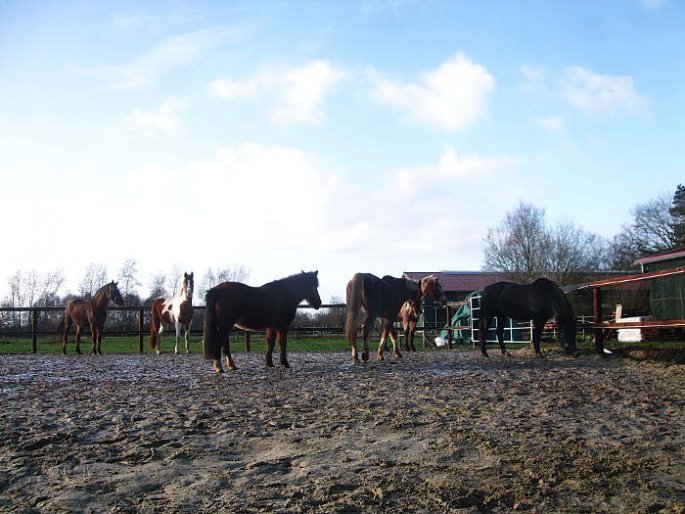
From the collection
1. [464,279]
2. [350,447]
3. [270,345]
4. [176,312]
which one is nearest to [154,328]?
[176,312]

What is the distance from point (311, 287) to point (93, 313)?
344 inches

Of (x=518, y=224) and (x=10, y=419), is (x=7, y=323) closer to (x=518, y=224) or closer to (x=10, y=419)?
(x=10, y=419)

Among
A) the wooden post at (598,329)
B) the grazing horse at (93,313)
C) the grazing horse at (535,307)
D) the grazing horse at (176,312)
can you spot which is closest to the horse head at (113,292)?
the grazing horse at (93,313)

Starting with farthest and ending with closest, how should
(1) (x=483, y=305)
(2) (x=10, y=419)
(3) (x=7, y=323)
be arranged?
(3) (x=7, y=323) < (1) (x=483, y=305) < (2) (x=10, y=419)

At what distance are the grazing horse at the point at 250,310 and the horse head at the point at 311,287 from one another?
2 centimetres

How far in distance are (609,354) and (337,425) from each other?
7902 millimetres

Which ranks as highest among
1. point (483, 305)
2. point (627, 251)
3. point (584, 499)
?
point (627, 251)

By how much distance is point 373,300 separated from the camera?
11.2m

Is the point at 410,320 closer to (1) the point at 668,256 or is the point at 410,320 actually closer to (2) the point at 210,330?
(2) the point at 210,330

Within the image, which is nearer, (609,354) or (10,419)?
(10,419)

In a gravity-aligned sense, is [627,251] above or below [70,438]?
above

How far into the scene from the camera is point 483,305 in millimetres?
12461

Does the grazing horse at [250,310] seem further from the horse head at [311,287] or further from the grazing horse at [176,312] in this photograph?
the grazing horse at [176,312]

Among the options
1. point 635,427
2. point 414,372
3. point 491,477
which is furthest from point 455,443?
point 414,372
